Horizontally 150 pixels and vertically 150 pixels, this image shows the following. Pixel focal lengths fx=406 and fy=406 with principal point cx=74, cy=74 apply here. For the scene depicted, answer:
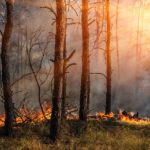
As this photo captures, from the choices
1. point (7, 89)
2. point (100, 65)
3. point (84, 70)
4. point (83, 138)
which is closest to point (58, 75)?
point (7, 89)

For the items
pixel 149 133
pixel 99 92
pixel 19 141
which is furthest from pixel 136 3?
pixel 19 141

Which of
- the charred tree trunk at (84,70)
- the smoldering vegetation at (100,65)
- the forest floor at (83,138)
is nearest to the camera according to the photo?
the forest floor at (83,138)

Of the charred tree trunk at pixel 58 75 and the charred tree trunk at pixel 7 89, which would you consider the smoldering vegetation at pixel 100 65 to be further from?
the charred tree trunk at pixel 7 89

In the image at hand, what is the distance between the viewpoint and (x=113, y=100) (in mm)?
44844

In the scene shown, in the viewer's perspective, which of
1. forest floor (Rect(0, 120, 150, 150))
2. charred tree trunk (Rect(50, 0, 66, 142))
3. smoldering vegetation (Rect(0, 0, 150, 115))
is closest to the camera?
forest floor (Rect(0, 120, 150, 150))

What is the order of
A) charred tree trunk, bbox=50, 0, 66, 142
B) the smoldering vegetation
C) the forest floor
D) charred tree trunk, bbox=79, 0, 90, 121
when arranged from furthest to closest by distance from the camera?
the smoldering vegetation → charred tree trunk, bbox=79, 0, 90, 121 → charred tree trunk, bbox=50, 0, 66, 142 → the forest floor

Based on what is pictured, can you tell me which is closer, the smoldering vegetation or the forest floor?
the forest floor

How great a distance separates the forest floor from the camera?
10438mm

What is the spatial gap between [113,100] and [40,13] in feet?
58.3

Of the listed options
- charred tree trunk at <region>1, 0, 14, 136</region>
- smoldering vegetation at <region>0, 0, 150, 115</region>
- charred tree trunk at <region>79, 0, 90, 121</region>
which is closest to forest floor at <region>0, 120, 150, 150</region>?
charred tree trunk at <region>1, 0, 14, 136</region>

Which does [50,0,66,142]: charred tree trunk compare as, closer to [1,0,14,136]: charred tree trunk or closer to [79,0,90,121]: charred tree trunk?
[1,0,14,136]: charred tree trunk

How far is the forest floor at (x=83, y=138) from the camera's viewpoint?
1044cm

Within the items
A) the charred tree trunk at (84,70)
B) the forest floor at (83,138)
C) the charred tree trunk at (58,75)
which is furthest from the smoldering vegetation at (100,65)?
the charred tree trunk at (58,75)

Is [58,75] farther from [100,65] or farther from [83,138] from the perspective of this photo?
[100,65]
